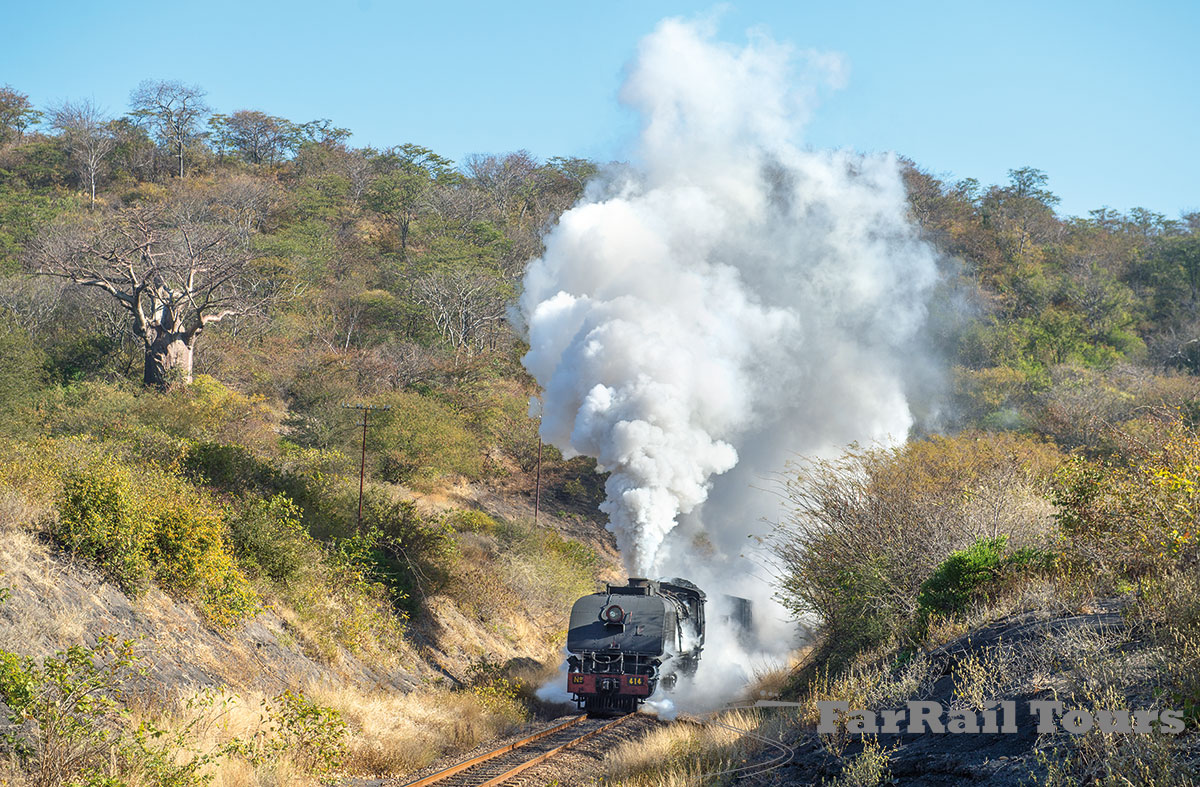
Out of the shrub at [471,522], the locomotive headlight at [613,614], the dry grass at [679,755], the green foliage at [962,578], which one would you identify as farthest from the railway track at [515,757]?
the shrub at [471,522]

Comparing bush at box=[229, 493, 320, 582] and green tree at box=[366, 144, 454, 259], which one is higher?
green tree at box=[366, 144, 454, 259]

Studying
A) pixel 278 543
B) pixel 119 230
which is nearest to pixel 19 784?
pixel 278 543

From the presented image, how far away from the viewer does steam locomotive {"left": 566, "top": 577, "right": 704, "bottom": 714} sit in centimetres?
1700

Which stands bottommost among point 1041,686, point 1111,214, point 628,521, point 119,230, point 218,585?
point 1041,686

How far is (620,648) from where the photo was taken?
17109 mm

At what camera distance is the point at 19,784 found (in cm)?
793

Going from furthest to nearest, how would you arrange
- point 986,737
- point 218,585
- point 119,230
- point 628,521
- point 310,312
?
point 310,312, point 119,230, point 628,521, point 218,585, point 986,737

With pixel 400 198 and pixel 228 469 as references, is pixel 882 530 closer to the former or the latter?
pixel 228 469

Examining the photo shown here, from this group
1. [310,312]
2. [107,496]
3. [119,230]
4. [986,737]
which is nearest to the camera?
[986,737]

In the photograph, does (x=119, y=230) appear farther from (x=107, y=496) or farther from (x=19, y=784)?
(x=19, y=784)

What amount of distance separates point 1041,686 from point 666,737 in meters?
5.74

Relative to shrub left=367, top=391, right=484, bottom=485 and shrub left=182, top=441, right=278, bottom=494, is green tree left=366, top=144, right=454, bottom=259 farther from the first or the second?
shrub left=182, top=441, right=278, bottom=494

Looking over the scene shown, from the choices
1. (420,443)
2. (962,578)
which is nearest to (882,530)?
(962,578)

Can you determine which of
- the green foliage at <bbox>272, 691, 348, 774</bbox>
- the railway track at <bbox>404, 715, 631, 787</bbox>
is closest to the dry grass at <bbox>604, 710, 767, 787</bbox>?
the railway track at <bbox>404, 715, 631, 787</bbox>
